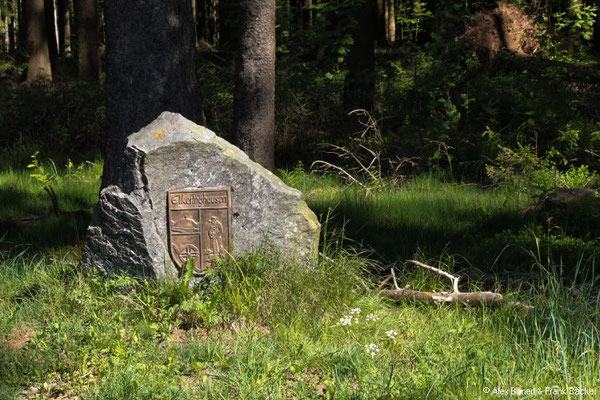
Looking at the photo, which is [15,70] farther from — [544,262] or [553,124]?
[544,262]

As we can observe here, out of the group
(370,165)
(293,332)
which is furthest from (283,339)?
(370,165)

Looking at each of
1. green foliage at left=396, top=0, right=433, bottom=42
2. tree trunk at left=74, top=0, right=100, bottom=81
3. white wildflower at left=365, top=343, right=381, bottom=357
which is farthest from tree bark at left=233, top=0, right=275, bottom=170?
tree trunk at left=74, top=0, right=100, bottom=81

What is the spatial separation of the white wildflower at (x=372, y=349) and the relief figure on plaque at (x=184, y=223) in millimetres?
1858

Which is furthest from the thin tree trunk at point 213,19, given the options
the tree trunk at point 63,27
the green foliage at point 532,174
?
the green foliage at point 532,174

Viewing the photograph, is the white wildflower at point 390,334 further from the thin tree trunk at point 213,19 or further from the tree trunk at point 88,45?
the thin tree trunk at point 213,19

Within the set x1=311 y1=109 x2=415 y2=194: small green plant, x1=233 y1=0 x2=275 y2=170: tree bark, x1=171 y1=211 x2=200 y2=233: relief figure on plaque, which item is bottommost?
x1=311 y1=109 x2=415 y2=194: small green plant

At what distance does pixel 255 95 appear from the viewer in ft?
30.3

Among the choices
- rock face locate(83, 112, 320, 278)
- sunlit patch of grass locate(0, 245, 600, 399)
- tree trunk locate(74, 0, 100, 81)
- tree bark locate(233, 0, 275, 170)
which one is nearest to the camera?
sunlit patch of grass locate(0, 245, 600, 399)

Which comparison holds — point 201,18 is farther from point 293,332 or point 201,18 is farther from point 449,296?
point 293,332

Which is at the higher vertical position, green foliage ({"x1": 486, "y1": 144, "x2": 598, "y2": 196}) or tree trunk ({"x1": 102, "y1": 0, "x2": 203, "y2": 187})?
tree trunk ({"x1": 102, "y1": 0, "x2": 203, "y2": 187})

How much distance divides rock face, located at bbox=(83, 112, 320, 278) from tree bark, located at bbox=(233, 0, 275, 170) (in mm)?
3533

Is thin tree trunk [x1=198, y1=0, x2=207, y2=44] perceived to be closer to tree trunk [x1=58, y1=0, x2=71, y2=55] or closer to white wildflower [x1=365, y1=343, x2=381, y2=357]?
tree trunk [x1=58, y1=0, x2=71, y2=55]

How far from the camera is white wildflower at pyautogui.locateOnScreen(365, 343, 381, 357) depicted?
14.4 feet

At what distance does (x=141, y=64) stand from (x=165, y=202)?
6.71ft
